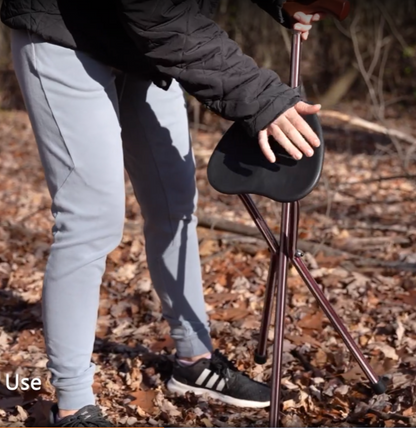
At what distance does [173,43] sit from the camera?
2.15 meters

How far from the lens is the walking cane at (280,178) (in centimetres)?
227

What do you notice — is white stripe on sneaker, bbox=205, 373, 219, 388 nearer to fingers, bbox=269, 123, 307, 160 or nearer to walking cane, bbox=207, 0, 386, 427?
walking cane, bbox=207, 0, 386, 427

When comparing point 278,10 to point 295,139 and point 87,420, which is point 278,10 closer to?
point 295,139

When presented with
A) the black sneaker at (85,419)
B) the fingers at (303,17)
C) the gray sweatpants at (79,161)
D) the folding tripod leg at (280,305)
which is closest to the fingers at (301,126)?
the folding tripod leg at (280,305)

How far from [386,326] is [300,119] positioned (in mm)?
1887

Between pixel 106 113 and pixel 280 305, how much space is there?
908 millimetres

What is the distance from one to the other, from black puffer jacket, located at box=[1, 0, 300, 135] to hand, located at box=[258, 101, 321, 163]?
0.08ft

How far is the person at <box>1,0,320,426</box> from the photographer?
2.19m

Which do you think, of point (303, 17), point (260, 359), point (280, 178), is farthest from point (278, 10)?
point (260, 359)

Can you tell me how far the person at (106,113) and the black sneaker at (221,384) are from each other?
1.96ft

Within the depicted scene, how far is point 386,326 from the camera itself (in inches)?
148

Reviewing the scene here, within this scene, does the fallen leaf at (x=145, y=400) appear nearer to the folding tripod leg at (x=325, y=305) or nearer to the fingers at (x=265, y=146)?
the folding tripod leg at (x=325, y=305)

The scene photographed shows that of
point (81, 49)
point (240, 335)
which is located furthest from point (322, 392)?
point (81, 49)

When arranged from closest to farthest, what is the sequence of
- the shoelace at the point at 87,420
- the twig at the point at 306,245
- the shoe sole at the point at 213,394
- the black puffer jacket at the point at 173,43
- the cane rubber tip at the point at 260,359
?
1. the black puffer jacket at the point at 173,43
2. the shoelace at the point at 87,420
3. the shoe sole at the point at 213,394
4. the cane rubber tip at the point at 260,359
5. the twig at the point at 306,245
